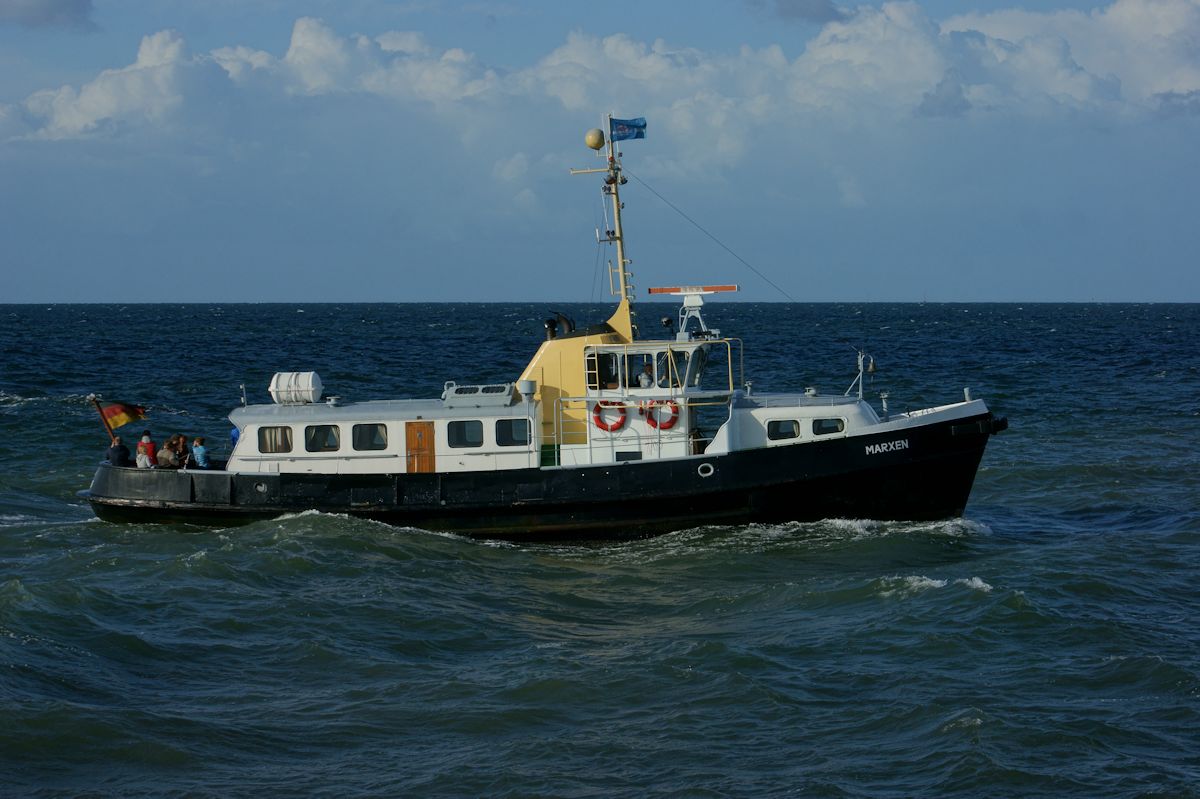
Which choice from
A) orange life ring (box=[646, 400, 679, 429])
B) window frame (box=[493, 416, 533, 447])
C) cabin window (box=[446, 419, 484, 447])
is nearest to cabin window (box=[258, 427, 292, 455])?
cabin window (box=[446, 419, 484, 447])

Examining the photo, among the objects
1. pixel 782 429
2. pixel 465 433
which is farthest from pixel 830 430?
pixel 465 433

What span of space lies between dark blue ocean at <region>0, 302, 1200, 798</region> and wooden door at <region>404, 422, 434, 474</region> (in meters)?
1.55

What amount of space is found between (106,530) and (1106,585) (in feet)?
58.4

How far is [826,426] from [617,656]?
860 cm

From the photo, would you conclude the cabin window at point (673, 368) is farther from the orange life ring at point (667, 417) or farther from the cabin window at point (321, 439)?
the cabin window at point (321, 439)

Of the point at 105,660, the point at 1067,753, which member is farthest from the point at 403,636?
the point at 1067,753

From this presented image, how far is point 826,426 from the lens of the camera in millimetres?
23547

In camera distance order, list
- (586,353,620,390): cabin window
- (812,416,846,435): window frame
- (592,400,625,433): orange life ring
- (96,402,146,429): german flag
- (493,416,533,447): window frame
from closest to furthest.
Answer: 1. (812,416,846,435): window frame
2. (493,416,533,447): window frame
3. (586,353,620,390): cabin window
4. (592,400,625,433): orange life ring
5. (96,402,146,429): german flag

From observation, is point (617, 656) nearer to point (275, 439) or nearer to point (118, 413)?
point (275, 439)

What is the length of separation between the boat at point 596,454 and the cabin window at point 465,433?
1.0 inches

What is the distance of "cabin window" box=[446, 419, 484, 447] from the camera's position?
23.7 meters

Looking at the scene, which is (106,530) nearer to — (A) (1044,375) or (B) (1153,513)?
(B) (1153,513)

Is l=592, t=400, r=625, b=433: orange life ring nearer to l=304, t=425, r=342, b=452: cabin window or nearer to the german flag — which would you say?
l=304, t=425, r=342, b=452: cabin window

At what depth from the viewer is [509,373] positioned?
194 feet
